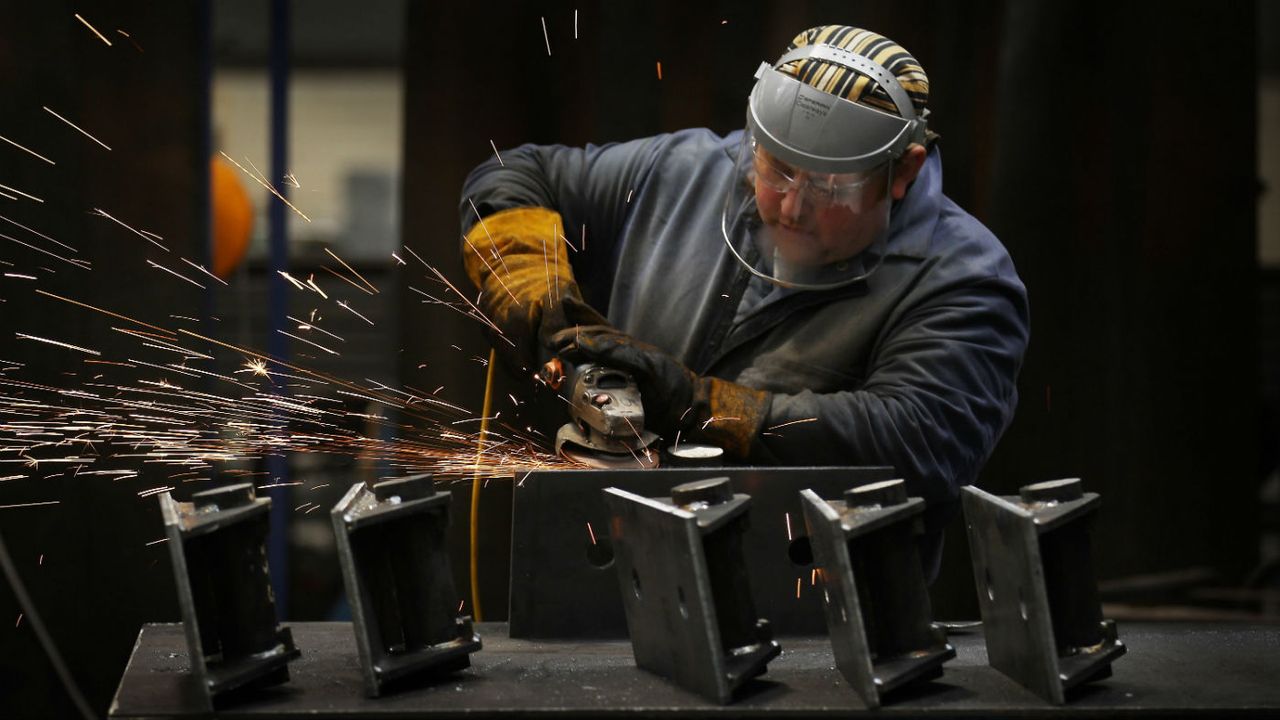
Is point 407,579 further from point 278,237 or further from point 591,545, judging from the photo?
point 278,237

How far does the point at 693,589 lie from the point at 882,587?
0.26m

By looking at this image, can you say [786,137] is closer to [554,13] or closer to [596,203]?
[596,203]

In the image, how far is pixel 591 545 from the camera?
79.1 inches

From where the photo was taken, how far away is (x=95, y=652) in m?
3.08

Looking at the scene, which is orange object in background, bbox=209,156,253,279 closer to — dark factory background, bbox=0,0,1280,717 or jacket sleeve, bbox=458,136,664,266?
dark factory background, bbox=0,0,1280,717

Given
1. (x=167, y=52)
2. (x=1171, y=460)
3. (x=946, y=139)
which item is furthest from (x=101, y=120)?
(x=1171, y=460)

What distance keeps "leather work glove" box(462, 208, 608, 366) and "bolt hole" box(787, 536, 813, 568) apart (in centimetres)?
56

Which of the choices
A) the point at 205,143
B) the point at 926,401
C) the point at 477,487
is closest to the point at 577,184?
the point at 477,487

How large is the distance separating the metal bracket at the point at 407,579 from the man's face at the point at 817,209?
964 mm

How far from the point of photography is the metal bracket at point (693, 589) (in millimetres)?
1608

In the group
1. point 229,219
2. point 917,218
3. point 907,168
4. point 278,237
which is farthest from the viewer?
point 229,219

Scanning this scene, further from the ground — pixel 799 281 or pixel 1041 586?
pixel 799 281

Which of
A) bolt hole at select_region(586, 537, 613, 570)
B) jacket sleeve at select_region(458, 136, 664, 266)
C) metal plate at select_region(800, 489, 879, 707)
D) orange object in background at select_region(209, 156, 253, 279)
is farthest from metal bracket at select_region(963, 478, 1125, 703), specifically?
orange object in background at select_region(209, 156, 253, 279)

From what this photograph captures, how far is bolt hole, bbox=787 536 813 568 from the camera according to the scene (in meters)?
2.05
